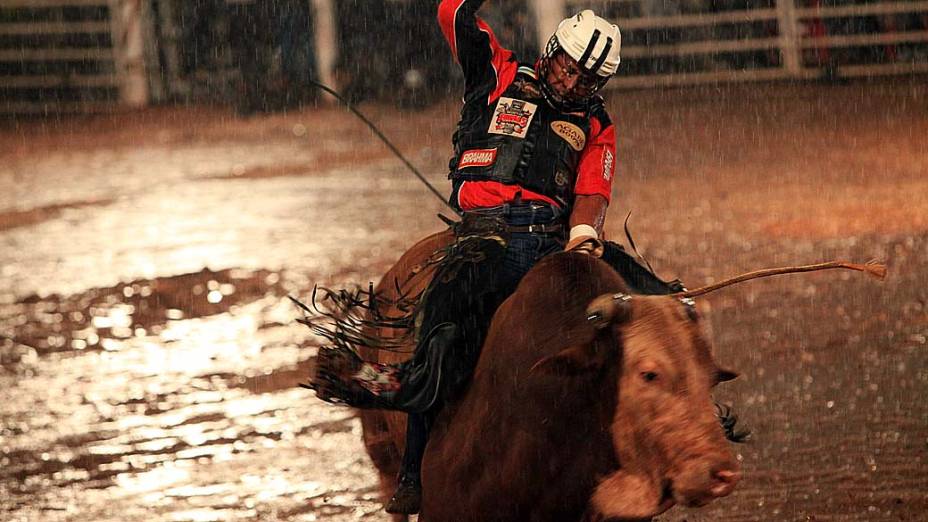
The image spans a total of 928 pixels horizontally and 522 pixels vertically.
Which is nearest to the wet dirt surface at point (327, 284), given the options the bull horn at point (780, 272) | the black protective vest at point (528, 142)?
the black protective vest at point (528, 142)

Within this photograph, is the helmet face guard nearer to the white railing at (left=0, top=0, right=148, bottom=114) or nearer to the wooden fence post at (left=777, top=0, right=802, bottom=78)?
the wooden fence post at (left=777, top=0, right=802, bottom=78)

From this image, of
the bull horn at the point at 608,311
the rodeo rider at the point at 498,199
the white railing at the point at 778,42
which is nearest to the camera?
the bull horn at the point at 608,311

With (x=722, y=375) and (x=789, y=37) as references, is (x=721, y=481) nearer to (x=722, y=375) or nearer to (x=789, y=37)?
(x=722, y=375)

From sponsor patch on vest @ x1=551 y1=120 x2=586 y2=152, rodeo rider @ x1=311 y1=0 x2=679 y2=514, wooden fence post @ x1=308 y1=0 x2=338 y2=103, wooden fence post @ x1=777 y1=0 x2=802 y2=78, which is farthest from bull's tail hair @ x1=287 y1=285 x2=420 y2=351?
wooden fence post @ x1=308 y1=0 x2=338 y2=103

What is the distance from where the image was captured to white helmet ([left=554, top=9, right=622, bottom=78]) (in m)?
4.73

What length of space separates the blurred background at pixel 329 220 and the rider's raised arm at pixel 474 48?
2.29 m

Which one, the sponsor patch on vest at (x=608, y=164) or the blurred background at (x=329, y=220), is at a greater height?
the sponsor patch on vest at (x=608, y=164)

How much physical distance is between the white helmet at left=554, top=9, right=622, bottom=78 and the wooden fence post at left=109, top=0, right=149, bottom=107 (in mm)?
20546

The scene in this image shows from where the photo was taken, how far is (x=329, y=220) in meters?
13.8

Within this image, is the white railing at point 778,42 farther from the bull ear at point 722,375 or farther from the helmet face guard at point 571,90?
the bull ear at point 722,375

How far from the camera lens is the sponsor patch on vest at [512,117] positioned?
16.4 feet

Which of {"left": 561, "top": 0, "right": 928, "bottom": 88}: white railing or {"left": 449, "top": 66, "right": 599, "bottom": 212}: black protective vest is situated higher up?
{"left": 449, "top": 66, "right": 599, "bottom": 212}: black protective vest

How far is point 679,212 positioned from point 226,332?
16.9ft

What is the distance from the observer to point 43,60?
81.3ft
